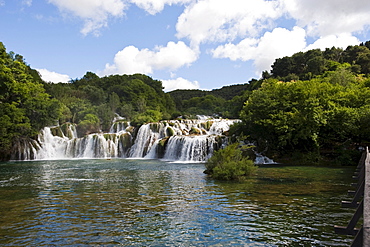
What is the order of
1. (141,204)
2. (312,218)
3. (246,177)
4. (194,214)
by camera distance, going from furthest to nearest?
1. (246,177)
2. (141,204)
3. (194,214)
4. (312,218)

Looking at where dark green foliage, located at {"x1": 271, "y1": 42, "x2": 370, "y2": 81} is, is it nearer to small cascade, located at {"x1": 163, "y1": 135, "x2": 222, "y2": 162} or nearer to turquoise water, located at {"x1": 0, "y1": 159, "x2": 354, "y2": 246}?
small cascade, located at {"x1": 163, "y1": 135, "x2": 222, "y2": 162}

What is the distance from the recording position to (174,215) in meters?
9.30

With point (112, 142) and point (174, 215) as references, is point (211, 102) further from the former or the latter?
point (174, 215)

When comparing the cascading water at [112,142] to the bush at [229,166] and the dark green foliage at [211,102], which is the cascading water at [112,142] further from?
the bush at [229,166]

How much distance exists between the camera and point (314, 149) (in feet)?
95.2

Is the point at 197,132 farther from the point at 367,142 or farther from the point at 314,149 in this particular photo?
the point at 367,142

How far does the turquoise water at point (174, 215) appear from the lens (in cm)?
709

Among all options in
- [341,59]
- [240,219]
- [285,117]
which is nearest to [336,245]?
[240,219]

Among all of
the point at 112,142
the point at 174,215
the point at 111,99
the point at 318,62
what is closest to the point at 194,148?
the point at 112,142

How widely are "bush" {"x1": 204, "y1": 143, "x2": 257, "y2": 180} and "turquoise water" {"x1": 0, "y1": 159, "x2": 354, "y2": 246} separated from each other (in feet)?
5.21

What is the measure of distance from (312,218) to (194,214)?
3.44 m

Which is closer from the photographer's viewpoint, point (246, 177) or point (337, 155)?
point (246, 177)

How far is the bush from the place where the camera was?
54.9 feet

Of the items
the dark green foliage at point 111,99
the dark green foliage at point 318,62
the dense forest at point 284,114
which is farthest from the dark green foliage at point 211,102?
the dense forest at point 284,114
